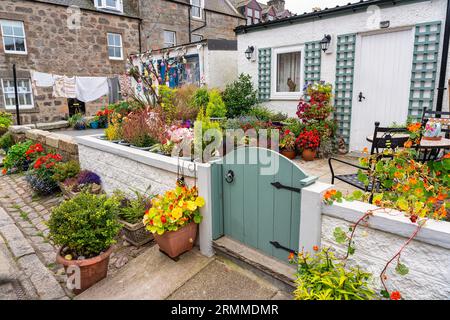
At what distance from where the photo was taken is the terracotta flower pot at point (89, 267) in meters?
2.67

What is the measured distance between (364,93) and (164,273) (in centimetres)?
509

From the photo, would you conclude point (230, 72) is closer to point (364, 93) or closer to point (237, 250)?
point (364, 93)

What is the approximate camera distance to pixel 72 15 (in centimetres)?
1355

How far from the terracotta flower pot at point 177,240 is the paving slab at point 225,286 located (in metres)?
0.36

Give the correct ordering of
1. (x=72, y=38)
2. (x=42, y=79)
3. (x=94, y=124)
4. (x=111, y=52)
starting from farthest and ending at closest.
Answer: (x=111, y=52), (x=72, y=38), (x=94, y=124), (x=42, y=79)

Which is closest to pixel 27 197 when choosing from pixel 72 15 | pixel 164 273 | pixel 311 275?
pixel 164 273

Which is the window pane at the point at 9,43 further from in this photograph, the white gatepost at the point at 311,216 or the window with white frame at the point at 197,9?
the white gatepost at the point at 311,216

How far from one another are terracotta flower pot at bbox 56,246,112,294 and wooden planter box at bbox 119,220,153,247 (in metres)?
0.60

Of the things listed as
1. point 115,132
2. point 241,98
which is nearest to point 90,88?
→ point 241,98

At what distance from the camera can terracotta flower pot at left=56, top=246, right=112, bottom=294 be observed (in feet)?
8.77

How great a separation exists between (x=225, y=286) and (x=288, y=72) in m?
5.77

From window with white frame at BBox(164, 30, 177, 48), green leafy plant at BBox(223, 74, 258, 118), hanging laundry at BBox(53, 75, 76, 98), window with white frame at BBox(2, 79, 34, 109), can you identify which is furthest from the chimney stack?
green leafy plant at BBox(223, 74, 258, 118)

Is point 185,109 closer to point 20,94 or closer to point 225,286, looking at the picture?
point 225,286

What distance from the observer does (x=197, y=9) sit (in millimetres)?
18109
